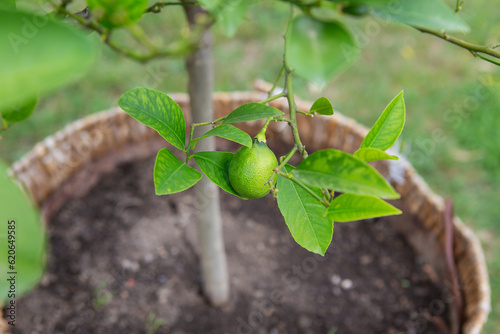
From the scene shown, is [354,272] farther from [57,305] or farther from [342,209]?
[342,209]

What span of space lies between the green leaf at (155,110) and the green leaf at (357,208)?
7.7 inches

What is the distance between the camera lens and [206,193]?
1.09 meters

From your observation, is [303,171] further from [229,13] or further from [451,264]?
[451,264]

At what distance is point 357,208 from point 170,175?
0.21 m

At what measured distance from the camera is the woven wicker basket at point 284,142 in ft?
4.13

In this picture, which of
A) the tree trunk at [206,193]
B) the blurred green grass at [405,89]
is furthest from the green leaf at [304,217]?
the blurred green grass at [405,89]

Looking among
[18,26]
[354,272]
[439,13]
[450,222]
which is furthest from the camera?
[354,272]

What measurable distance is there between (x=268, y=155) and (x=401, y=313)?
3.42 feet

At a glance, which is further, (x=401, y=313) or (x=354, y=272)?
(x=354, y=272)

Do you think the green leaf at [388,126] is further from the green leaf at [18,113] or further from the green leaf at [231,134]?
the green leaf at [18,113]

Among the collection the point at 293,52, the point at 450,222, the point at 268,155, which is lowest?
the point at 450,222

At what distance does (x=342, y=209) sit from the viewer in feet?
1.50

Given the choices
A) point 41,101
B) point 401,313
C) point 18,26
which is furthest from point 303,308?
point 41,101
